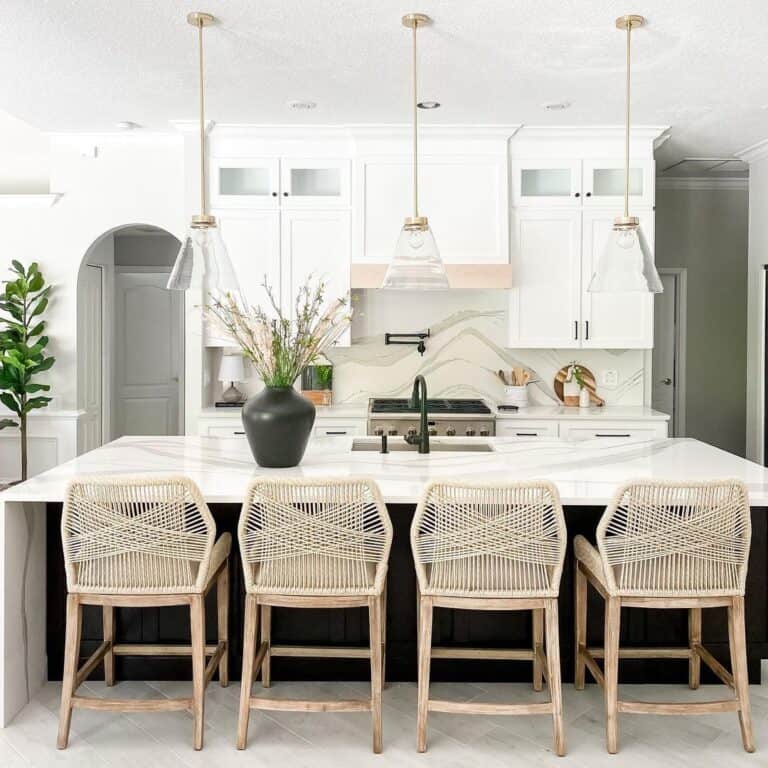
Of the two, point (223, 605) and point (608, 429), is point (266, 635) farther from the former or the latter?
point (608, 429)

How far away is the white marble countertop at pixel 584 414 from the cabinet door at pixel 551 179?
4.33 feet

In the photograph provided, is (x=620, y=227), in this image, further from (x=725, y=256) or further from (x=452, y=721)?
(x=725, y=256)

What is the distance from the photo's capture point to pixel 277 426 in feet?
10.2

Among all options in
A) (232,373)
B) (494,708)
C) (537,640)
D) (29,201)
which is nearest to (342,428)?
(232,373)

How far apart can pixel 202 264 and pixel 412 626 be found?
1.57 m

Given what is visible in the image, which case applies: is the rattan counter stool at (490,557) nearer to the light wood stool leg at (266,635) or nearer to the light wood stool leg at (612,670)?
the light wood stool leg at (612,670)

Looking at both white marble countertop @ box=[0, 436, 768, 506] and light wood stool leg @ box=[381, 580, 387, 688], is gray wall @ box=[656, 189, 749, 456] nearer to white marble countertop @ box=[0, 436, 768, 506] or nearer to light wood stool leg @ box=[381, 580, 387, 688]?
white marble countertop @ box=[0, 436, 768, 506]

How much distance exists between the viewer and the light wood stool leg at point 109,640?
3064 millimetres

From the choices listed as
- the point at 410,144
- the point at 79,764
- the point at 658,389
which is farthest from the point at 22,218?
the point at 658,389

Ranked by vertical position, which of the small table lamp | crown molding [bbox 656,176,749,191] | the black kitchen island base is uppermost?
crown molding [bbox 656,176,749,191]

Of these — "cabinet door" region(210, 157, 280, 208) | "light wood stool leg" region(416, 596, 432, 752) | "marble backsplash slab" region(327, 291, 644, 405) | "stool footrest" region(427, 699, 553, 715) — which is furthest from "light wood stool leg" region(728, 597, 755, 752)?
"cabinet door" region(210, 157, 280, 208)

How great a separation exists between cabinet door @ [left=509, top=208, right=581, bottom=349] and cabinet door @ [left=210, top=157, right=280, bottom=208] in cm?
156

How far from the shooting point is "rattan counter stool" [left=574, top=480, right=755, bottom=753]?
101 inches

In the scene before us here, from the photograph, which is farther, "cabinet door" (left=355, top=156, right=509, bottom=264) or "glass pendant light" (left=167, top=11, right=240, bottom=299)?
"cabinet door" (left=355, top=156, right=509, bottom=264)
